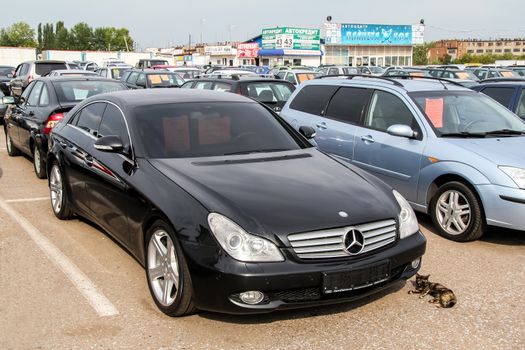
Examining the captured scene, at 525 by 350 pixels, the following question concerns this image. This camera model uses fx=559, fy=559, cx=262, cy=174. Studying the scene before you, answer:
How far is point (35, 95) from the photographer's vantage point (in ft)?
30.3

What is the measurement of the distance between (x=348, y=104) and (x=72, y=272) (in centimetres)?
424

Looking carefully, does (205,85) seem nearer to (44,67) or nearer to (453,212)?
(453,212)

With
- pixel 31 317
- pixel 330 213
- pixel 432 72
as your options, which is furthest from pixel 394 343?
pixel 432 72

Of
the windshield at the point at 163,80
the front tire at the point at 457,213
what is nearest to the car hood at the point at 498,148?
the front tire at the point at 457,213

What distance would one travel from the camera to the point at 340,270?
3473 millimetres

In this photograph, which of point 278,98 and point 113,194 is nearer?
point 113,194

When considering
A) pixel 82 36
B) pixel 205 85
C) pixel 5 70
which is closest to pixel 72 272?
pixel 205 85

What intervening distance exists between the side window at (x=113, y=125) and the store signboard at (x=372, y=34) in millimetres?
71498

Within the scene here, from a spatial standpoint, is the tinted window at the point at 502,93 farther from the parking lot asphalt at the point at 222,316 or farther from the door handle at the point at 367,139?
the parking lot asphalt at the point at 222,316

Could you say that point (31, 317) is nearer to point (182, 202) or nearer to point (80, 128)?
point (182, 202)

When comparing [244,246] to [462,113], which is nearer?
[244,246]

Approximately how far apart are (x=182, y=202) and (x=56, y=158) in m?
3.05

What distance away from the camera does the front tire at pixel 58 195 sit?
19.7 feet

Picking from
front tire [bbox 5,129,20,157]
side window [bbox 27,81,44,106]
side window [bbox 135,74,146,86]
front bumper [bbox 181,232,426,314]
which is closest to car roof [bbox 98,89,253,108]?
front bumper [bbox 181,232,426,314]
